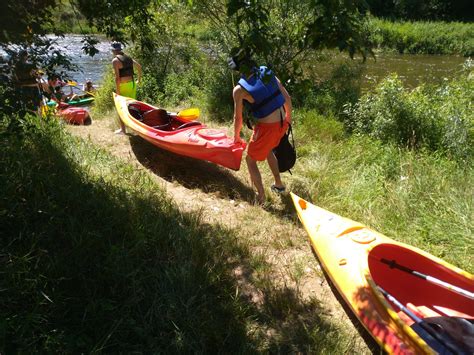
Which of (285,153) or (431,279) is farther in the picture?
(285,153)

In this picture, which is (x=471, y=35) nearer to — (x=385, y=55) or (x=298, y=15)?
(x=385, y=55)

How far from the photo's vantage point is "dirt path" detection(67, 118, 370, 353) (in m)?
3.00

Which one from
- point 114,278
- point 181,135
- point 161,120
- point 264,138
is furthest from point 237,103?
point 161,120

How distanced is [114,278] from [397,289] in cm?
220

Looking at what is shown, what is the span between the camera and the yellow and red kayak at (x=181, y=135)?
459cm

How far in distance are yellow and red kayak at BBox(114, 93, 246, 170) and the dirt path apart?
312 mm

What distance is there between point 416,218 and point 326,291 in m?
1.47

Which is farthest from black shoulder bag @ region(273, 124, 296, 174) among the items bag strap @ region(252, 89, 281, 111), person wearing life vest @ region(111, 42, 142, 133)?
person wearing life vest @ region(111, 42, 142, 133)

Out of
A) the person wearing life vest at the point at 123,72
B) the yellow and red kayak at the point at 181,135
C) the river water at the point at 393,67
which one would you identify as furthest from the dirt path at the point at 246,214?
the river water at the point at 393,67

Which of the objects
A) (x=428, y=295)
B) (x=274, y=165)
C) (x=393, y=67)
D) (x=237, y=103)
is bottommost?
(x=393, y=67)

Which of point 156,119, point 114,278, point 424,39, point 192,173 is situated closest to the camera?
point 114,278

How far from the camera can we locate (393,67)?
19125 mm

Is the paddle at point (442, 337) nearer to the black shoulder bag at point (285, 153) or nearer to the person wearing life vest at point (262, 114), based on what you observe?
the person wearing life vest at point (262, 114)

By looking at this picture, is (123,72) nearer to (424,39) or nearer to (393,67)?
(393,67)
